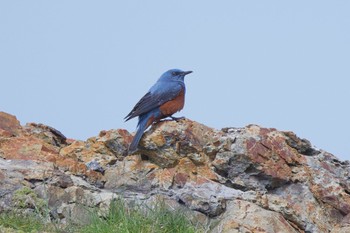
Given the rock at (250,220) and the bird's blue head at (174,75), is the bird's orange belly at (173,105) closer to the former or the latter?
the bird's blue head at (174,75)

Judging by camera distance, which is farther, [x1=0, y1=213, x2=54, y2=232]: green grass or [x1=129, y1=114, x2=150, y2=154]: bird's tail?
[x1=129, y1=114, x2=150, y2=154]: bird's tail

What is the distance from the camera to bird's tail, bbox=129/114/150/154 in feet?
35.8

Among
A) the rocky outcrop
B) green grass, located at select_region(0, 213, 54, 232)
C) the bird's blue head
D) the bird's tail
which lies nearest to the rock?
the rocky outcrop

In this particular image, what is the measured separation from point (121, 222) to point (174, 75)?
4.33 m

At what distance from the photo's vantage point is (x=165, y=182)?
409 inches

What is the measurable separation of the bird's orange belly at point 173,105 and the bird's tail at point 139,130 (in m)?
0.26

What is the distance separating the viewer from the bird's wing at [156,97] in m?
11.5

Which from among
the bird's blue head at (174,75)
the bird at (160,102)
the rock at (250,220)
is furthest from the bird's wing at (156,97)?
the rock at (250,220)

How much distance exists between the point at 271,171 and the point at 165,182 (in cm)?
162

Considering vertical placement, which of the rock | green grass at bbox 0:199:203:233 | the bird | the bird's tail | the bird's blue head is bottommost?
green grass at bbox 0:199:203:233

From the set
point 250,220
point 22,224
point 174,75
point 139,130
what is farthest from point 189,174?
point 22,224

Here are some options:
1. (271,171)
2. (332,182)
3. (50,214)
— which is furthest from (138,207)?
(332,182)

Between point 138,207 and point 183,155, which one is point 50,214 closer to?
point 138,207

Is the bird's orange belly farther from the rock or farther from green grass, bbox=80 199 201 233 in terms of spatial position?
green grass, bbox=80 199 201 233
